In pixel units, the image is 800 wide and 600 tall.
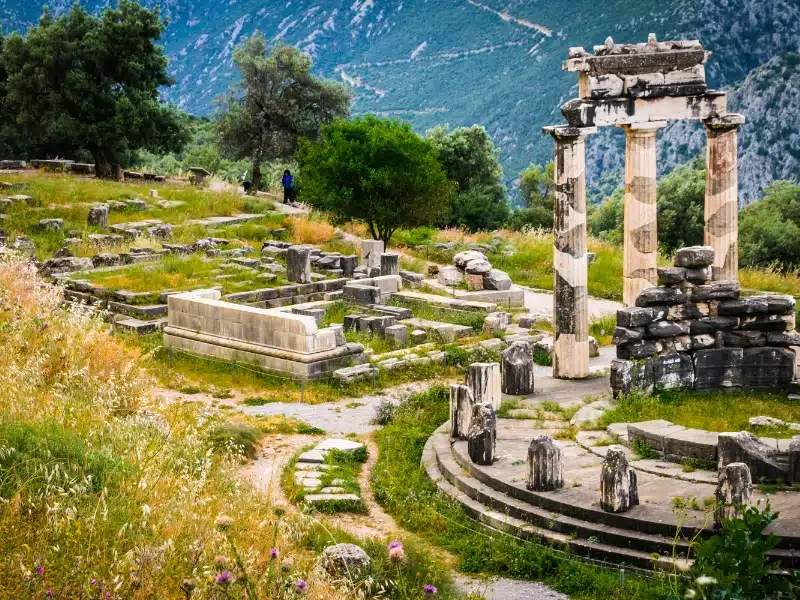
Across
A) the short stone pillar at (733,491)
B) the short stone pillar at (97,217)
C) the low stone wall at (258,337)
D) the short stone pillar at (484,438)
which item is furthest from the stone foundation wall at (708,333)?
the short stone pillar at (97,217)

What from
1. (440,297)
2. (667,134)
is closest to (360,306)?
(440,297)

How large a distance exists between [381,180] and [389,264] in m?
4.14

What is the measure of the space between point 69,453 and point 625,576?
5.86 m

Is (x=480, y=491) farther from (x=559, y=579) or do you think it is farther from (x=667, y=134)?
(x=667, y=134)

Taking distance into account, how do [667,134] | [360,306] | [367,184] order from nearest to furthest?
[360,306] < [367,184] < [667,134]

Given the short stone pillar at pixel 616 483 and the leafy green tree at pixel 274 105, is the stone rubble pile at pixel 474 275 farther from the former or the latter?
the leafy green tree at pixel 274 105

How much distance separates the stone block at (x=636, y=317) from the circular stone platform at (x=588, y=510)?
2813 millimetres

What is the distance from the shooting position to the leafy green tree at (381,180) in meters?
34.2

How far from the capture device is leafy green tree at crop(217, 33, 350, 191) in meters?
49.8

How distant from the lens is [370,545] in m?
12.0

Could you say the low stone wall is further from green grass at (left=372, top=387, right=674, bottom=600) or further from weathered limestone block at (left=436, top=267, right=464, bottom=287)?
weathered limestone block at (left=436, top=267, right=464, bottom=287)

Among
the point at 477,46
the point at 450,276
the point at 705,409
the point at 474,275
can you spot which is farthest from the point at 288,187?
the point at 477,46

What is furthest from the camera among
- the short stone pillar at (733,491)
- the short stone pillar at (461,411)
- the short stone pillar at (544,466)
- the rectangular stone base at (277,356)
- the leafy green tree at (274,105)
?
the leafy green tree at (274,105)

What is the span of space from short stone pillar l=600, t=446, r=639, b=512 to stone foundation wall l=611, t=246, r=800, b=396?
17.0ft
